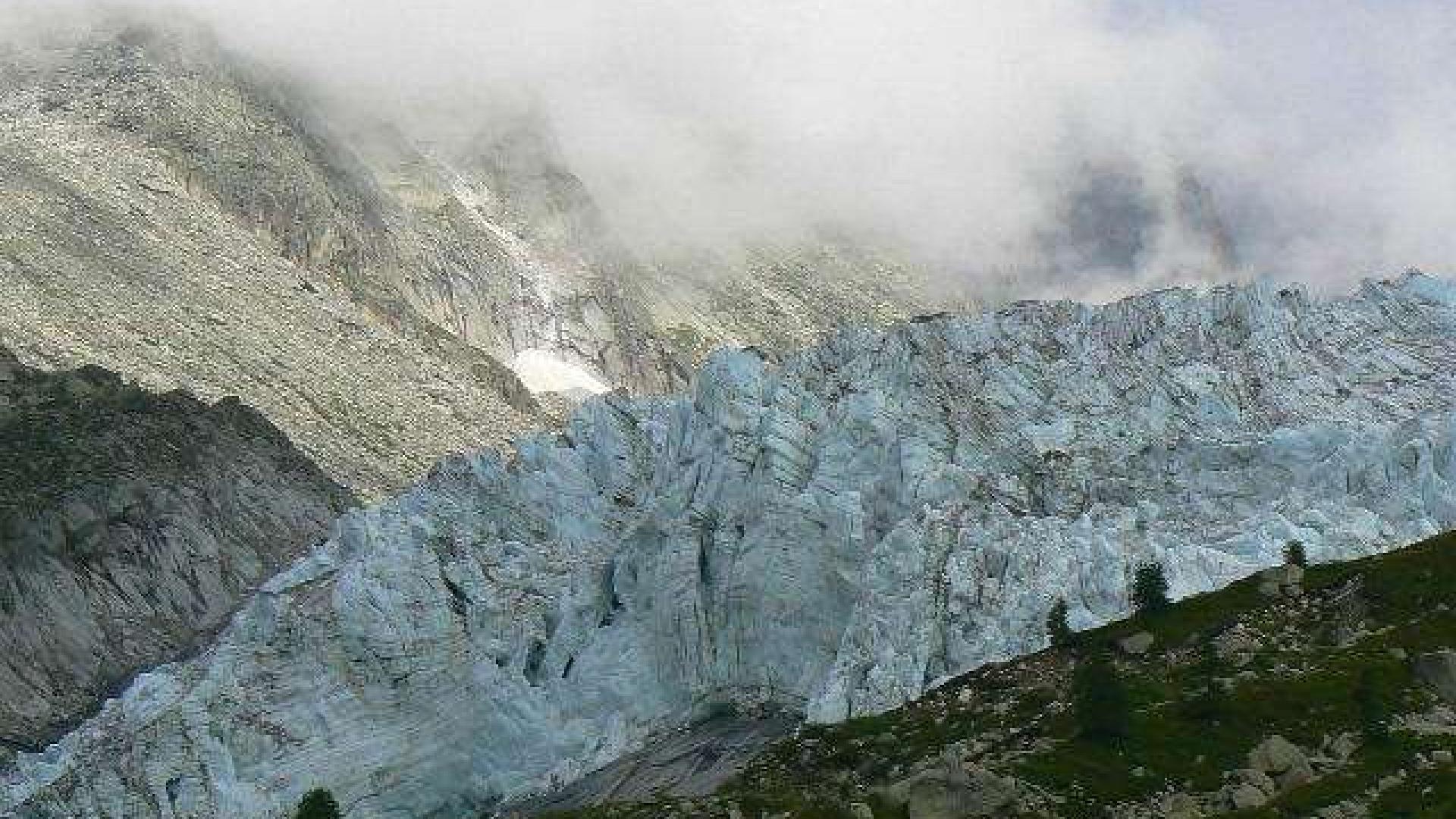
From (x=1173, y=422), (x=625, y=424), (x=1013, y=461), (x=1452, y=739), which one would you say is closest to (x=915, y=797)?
(x=1452, y=739)

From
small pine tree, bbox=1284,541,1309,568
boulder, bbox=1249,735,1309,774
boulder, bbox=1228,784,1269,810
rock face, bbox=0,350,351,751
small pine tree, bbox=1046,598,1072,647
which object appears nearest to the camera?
boulder, bbox=1228,784,1269,810

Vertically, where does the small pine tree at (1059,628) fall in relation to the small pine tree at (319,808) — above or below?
above

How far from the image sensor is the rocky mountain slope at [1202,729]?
47.0 meters

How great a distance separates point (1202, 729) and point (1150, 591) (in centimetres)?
1587

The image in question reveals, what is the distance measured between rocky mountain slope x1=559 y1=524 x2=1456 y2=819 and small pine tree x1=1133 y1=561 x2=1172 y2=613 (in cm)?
126

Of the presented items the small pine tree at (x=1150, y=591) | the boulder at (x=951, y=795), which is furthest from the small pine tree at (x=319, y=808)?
the small pine tree at (x=1150, y=591)

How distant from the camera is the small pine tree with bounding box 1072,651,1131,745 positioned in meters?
51.4

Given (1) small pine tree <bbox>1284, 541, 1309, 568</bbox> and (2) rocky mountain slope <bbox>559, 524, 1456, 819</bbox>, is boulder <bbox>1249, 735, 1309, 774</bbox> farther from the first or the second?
Answer: (1) small pine tree <bbox>1284, 541, 1309, 568</bbox>

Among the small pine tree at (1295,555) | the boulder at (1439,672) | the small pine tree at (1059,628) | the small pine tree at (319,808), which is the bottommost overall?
the small pine tree at (319,808)

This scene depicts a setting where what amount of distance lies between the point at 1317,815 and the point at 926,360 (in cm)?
5839

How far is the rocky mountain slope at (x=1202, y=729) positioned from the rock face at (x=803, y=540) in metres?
17.5

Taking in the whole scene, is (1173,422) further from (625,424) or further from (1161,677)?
(1161,677)

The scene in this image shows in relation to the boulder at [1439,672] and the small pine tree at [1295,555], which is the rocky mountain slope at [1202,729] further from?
the small pine tree at [1295,555]

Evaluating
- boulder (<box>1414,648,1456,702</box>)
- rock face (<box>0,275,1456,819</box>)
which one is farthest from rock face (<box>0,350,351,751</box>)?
boulder (<box>1414,648,1456,702</box>)
